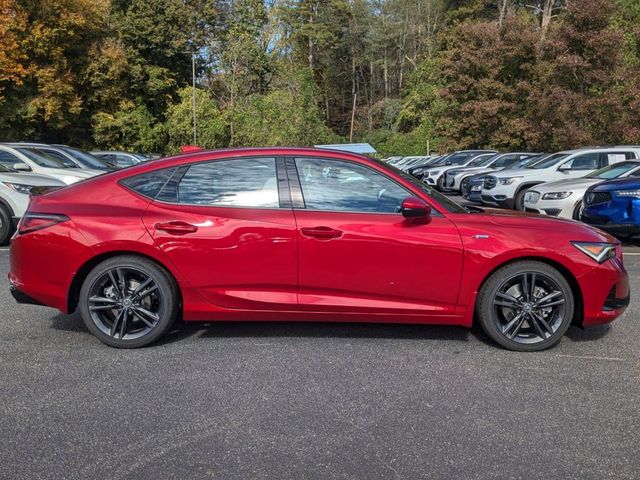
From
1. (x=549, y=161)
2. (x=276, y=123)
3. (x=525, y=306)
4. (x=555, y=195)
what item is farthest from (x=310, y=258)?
(x=276, y=123)

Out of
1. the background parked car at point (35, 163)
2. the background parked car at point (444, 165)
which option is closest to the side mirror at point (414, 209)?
the background parked car at point (35, 163)

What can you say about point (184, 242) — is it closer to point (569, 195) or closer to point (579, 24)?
point (569, 195)

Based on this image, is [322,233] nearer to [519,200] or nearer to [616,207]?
[616,207]

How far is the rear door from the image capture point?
14.3ft

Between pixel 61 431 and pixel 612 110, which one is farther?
pixel 612 110

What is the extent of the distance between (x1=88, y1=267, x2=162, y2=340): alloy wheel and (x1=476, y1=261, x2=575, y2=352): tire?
8.14 ft

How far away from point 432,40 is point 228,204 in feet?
192

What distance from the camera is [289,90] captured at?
4316cm

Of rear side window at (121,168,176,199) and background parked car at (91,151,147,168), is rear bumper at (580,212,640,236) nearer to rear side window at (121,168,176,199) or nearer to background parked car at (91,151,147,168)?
Answer: rear side window at (121,168,176,199)

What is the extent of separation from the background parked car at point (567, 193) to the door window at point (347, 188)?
6.87m

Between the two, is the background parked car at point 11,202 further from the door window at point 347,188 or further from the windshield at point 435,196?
the windshield at point 435,196

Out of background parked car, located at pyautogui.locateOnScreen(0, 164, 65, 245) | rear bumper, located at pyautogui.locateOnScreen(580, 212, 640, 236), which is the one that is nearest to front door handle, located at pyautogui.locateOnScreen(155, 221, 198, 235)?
background parked car, located at pyautogui.locateOnScreen(0, 164, 65, 245)

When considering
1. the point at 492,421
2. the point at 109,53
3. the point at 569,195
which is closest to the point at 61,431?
the point at 492,421

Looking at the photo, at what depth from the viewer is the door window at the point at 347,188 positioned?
446 cm
